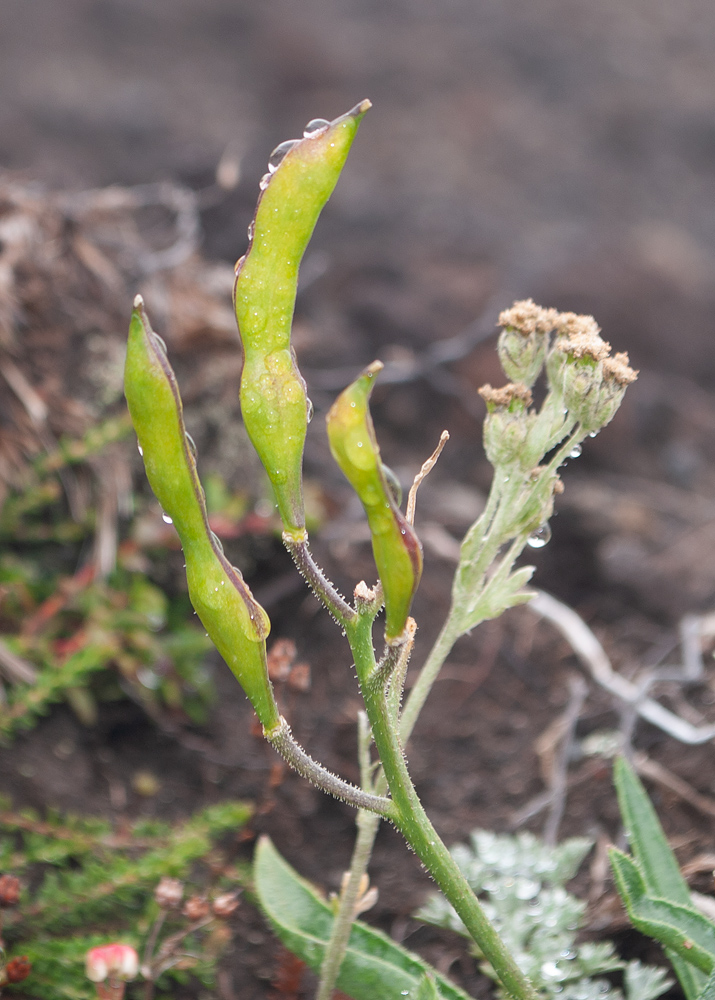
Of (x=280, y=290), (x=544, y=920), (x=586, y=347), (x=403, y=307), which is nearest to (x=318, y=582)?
(x=280, y=290)

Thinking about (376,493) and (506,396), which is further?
(506,396)

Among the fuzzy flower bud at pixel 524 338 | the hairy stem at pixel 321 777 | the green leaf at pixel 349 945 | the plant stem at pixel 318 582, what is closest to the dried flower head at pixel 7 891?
the green leaf at pixel 349 945

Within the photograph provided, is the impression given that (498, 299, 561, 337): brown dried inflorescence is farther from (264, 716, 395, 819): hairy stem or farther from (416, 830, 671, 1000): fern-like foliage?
(416, 830, 671, 1000): fern-like foliage

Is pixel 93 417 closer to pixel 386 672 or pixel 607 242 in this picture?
pixel 386 672

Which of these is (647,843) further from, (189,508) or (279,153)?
(279,153)

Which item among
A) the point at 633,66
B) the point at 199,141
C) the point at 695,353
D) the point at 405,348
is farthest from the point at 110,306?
the point at 633,66
